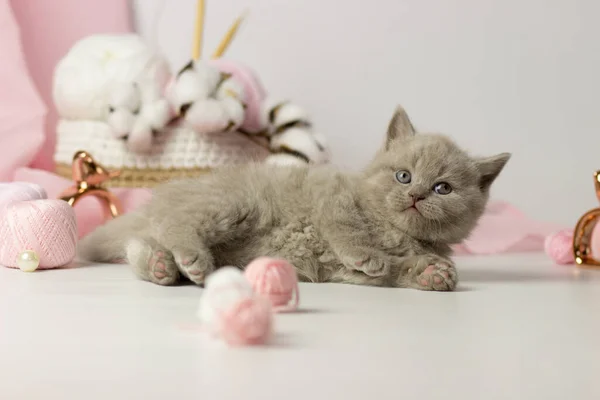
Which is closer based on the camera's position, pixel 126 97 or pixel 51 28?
pixel 126 97

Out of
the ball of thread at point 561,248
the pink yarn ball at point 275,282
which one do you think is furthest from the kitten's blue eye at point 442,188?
the ball of thread at point 561,248

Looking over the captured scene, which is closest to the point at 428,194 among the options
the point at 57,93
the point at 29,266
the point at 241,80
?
the point at 29,266

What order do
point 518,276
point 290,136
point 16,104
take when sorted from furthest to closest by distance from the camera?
point 16,104 → point 290,136 → point 518,276

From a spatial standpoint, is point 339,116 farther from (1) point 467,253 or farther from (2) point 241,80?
(1) point 467,253

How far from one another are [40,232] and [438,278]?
0.78 m

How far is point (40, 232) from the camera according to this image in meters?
1.56

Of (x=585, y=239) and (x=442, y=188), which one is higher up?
(x=442, y=188)

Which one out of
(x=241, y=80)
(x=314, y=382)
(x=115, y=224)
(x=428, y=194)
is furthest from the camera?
(x=241, y=80)

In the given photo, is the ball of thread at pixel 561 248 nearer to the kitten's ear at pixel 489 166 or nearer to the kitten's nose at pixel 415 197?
the kitten's ear at pixel 489 166

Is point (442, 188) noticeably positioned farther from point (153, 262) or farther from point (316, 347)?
point (316, 347)

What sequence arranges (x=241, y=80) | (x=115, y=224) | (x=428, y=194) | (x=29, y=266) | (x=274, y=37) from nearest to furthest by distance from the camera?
(x=428, y=194)
(x=29, y=266)
(x=115, y=224)
(x=241, y=80)
(x=274, y=37)

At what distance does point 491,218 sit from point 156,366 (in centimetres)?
167

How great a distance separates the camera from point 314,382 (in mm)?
729

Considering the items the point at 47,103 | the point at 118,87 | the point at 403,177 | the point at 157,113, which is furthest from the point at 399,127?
the point at 47,103
